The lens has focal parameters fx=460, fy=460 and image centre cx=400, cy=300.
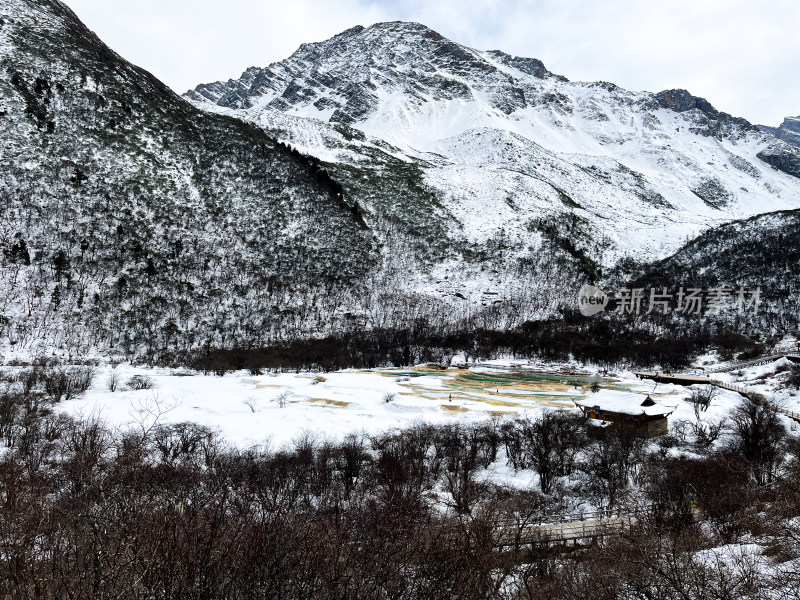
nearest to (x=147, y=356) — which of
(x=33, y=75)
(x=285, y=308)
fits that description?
(x=285, y=308)

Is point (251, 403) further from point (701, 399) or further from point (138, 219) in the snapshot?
point (138, 219)

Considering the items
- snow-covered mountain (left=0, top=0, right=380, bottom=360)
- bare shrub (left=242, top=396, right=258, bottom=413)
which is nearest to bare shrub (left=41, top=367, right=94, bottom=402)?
bare shrub (left=242, top=396, right=258, bottom=413)

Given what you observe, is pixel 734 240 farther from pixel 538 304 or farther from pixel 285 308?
pixel 285 308

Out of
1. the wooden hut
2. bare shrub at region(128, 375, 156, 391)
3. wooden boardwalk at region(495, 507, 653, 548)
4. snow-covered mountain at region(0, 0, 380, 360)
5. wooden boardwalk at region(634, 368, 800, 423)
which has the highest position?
snow-covered mountain at region(0, 0, 380, 360)

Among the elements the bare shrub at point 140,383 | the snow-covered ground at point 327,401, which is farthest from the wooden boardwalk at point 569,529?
the bare shrub at point 140,383

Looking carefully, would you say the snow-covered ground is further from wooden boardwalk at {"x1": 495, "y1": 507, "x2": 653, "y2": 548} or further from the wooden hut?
wooden boardwalk at {"x1": 495, "y1": 507, "x2": 653, "y2": 548}

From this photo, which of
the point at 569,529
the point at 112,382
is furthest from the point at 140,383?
the point at 569,529

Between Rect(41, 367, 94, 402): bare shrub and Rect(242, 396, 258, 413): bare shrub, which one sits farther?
Rect(242, 396, 258, 413): bare shrub

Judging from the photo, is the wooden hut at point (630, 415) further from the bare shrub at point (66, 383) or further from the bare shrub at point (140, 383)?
the bare shrub at point (66, 383)
